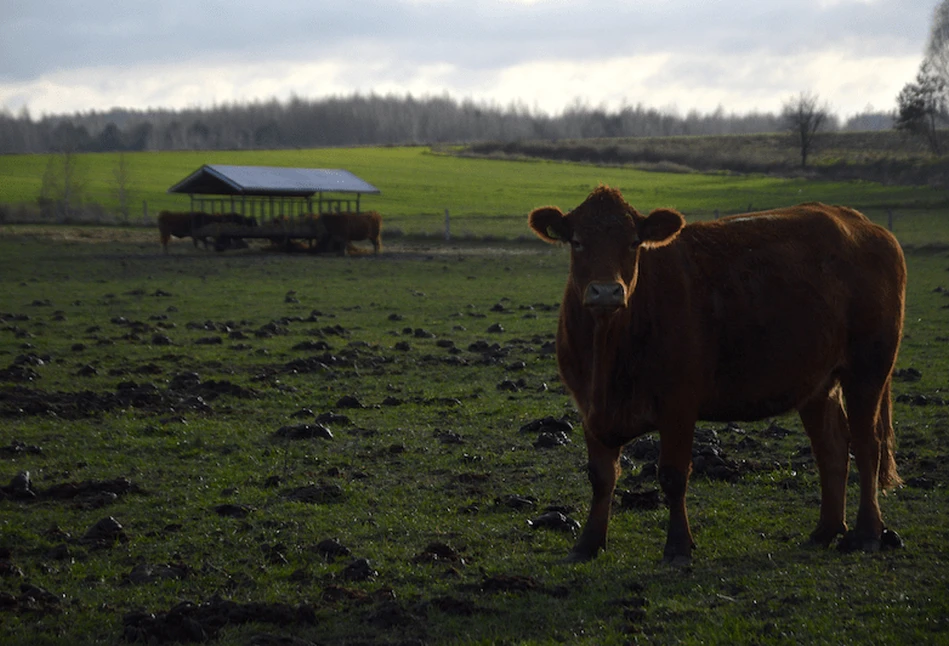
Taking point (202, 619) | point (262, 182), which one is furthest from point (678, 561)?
point (262, 182)

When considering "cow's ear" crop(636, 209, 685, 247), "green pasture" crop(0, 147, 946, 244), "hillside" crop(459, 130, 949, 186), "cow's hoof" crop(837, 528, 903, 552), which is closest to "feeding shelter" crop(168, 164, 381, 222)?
"green pasture" crop(0, 147, 946, 244)

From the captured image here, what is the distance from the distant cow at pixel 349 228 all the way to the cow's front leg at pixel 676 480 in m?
38.4

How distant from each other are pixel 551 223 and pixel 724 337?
141cm

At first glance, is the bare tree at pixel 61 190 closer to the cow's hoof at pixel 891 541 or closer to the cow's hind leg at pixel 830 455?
the cow's hind leg at pixel 830 455

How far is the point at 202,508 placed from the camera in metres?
8.00

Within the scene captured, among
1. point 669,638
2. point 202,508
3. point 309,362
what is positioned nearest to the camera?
point 669,638

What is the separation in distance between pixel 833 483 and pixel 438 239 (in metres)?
42.0

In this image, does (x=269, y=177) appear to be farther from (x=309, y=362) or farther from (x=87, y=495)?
(x=87, y=495)

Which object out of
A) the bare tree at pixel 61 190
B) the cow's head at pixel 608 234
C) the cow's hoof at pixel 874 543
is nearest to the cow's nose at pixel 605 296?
the cow's head at pixel 608 234

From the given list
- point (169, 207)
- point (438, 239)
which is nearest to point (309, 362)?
point (438, 239)

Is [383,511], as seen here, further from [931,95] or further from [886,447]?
[931,95]

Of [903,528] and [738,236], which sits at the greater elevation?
[738,236]

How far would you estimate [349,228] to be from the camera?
4456 cm

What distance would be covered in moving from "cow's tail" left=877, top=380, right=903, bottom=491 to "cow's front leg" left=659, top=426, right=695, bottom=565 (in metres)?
1.97
